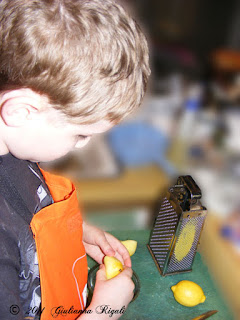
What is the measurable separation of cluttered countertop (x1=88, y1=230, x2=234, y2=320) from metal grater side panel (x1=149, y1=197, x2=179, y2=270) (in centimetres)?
3

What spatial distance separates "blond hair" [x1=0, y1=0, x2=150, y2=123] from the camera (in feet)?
1.67

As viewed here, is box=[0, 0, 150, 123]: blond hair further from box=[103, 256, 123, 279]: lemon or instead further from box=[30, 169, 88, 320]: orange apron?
box=[103, 256, 123, 279]: lemon

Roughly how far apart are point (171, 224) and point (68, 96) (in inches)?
16.2

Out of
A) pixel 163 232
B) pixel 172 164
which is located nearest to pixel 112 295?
pixel 163 232

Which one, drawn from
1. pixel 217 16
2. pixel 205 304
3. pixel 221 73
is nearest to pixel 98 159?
pixel 205 304

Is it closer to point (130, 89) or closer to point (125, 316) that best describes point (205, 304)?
point (125, 316)

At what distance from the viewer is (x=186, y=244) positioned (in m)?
0.81

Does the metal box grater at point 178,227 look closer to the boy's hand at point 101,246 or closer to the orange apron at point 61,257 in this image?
the boy's hand at point 101,246

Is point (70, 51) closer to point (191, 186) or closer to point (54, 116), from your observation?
point (54, 116)

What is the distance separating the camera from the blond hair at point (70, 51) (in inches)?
20.1

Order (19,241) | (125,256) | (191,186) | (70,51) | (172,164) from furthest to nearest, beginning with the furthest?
(172,164), (125,256), (191,186), (19,241), (70,51)

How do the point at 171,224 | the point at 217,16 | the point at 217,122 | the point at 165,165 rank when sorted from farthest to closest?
the point at 217,16
the point at 217,122
the point at 165,165
the point at 171,224

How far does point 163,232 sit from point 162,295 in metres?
0.15

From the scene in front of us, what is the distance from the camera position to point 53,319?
696 millimetres
